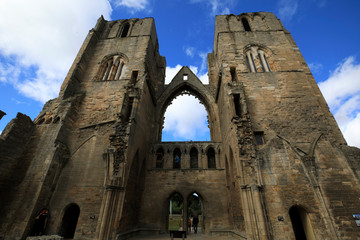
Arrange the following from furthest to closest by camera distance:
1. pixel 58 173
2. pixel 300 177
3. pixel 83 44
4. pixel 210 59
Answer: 1. pixel 210 59
2. pixel 83 44
3. pixel 58 173
4. pixel 300 177

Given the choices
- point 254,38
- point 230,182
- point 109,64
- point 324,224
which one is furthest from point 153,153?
point 254,38

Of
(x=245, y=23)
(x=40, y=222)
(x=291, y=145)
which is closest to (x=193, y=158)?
(x=291, y=145)

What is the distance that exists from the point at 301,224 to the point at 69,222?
10.2 m

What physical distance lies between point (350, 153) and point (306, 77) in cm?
477

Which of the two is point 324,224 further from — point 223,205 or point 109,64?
point 109,64

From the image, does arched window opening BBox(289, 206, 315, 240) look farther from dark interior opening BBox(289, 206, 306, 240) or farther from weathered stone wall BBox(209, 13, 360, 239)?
weathered stone wall BBox(209, 13, 360, 239)

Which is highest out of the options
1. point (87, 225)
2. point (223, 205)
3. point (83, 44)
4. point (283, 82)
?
point (83, 44)

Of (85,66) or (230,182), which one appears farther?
(85,66)

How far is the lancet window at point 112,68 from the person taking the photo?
12.0m

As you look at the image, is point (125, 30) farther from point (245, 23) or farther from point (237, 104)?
point (237, 104)

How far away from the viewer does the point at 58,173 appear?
767 centimetres

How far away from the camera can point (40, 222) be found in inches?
261

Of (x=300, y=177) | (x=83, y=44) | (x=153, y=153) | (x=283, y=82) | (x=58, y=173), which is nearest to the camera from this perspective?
(x=300, y=177)

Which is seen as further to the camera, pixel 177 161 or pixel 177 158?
pixel 177 158
